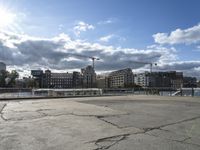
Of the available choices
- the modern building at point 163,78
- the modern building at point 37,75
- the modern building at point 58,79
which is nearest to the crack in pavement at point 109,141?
the modern building at point 37,75

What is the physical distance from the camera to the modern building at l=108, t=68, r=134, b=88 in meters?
183

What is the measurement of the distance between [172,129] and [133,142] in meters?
2.31

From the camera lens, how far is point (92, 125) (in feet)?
28.0

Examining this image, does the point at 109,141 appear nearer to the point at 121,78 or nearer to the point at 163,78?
the point at 163,78

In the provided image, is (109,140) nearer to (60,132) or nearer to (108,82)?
(60,132)

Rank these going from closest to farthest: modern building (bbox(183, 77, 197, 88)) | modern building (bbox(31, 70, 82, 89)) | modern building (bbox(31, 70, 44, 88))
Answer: modern building (bbox(183, 77, 197, 88)), modern building (bbox(31, 70, 44, 88)), modern building (bbox(31, 70, 82, 89))

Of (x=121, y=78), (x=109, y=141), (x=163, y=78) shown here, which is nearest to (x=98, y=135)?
(x=109, y=141)

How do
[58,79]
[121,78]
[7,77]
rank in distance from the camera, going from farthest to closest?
[121,78]
[58,79]
[7,77]

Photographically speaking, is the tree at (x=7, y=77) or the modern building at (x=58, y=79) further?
the modern building at (x=58, y=79)

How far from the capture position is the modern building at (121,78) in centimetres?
18282

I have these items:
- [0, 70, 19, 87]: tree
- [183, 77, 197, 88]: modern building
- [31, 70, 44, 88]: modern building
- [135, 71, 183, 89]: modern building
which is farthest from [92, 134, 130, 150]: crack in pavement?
[135, 71, 183, 89]: modern building

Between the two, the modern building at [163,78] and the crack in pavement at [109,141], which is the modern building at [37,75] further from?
the crack in pavement at [109,141]

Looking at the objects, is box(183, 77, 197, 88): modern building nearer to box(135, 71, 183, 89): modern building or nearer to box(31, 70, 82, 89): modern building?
box(135, 71, 183, 89): modern building

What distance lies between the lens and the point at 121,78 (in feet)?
614
